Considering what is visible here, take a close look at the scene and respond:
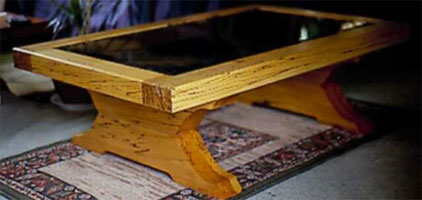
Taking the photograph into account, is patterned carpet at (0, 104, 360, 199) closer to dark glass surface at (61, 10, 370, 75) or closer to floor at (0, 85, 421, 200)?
floor at (0, 85, 421, 200)

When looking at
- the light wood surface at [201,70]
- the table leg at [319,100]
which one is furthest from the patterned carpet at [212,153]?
the light wood surface at [201,70]

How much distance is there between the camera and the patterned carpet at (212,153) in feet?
6.71

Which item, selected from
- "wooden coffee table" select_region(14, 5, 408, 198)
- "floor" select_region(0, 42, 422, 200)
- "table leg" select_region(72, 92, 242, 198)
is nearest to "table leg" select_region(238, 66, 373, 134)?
"wooden coffee table" select_region(14, 5, 408, 198)

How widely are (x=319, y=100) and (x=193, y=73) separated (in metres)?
0.90

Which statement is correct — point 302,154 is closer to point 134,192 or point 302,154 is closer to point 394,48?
point 134,192

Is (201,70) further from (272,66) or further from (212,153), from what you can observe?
(212,153)

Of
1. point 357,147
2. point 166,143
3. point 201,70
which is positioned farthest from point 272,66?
point 357,147

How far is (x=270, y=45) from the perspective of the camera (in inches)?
92.5

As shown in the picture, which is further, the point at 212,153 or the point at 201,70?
the point at 212,153

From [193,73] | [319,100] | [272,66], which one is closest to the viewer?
[193,73]

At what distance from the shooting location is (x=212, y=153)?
2.36m

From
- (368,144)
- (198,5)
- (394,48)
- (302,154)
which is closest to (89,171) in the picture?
(302,154)

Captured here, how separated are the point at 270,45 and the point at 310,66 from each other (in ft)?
0.71

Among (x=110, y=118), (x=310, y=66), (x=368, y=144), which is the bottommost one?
(x=368, y=144)
